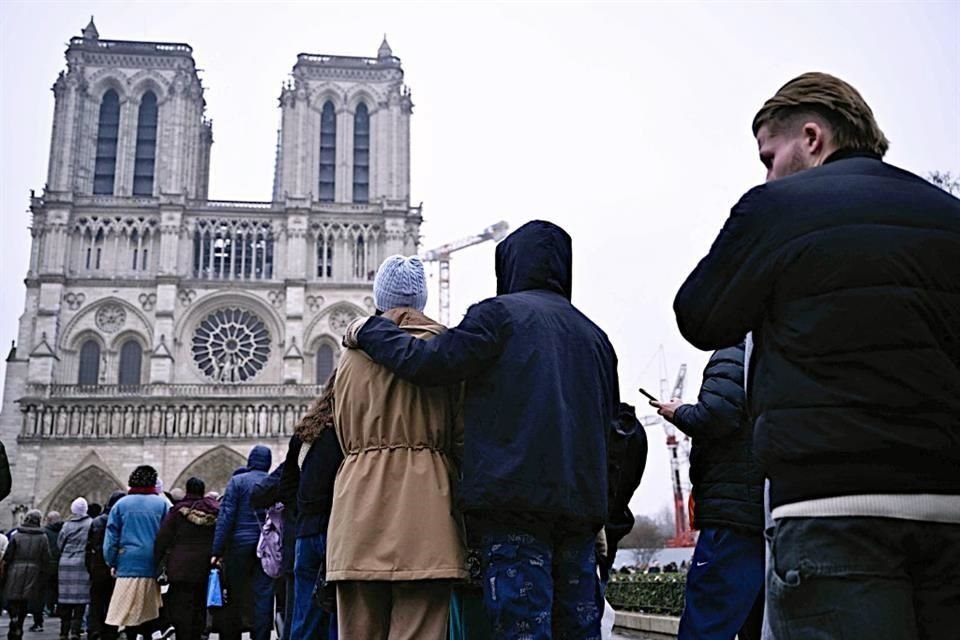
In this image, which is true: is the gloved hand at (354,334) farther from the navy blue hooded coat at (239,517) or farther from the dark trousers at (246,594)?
the dark trousers at (246,594)

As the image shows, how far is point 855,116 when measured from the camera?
231 cm

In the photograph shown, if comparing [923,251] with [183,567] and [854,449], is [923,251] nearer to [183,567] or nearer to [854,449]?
[854,449]

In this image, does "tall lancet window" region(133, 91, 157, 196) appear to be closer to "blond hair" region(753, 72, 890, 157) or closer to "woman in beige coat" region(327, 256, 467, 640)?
"woman in beige coat" region(327, 256, 467, 640)

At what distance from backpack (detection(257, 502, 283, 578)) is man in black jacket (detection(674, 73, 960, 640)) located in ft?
17.2

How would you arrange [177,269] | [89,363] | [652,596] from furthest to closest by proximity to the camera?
[177,269] < [89,363] < [652,596]

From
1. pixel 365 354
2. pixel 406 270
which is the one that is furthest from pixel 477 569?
pixel 406 270

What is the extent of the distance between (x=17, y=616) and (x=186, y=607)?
125 inches

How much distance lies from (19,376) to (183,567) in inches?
1374

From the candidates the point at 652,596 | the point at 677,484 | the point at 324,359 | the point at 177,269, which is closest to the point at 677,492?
the point at 677,484

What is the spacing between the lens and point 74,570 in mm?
9602

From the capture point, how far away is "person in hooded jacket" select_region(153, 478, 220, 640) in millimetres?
7512

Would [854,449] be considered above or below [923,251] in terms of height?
below

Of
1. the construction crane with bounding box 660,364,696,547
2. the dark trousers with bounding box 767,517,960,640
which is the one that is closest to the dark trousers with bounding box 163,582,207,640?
the dark trousers with bounding box 767,517,960,640

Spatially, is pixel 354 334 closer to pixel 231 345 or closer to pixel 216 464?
pixel 216 464
